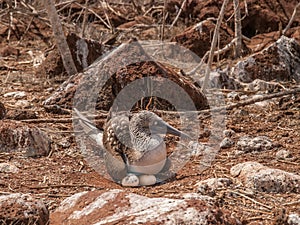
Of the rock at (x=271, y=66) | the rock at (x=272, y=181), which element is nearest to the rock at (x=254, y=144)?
the rock at (x=272, y=181)

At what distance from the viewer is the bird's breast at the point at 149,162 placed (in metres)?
4.41

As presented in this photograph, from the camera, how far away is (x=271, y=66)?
7211 millimetres

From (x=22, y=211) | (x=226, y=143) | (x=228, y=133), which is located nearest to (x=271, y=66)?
(x=228, y=133)

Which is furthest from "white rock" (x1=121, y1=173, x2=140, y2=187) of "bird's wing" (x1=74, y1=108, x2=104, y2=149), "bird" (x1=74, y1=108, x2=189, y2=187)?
"bird's wing" (x1=74, y1=108, x2=104, y2=149)

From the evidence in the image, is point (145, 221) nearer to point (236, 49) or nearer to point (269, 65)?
point (269, 65)

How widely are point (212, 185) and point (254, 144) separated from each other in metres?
1.14

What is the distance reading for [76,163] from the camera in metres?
4.89

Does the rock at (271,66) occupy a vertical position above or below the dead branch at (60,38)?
below

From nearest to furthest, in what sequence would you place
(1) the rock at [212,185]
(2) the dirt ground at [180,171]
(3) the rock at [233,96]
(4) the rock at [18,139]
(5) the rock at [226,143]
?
(2) the dirt ground at [180,171]
(1) the rock at [212,185]
(4) the rock at [18,139]
(5) the rock at [226,143]
(3) the rock at [233,96]

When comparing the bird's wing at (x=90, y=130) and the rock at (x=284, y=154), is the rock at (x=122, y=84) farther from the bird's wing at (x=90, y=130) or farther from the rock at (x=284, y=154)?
the rock at (x=284, y=154)

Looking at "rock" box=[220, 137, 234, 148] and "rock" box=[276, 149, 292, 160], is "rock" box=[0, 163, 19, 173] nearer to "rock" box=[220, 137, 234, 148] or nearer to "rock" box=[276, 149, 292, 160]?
"rock" box=[220, 137, 234, 148]

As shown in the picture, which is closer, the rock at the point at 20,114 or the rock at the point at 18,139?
the rock at the point at 18,139

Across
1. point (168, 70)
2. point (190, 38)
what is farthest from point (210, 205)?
point (190, 38)

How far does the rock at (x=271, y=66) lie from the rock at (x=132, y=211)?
409 cm
